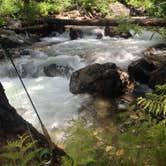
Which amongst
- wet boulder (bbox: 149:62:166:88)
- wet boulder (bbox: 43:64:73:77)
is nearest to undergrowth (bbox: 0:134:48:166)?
wet boulder (bbox: 149:62:166:88)

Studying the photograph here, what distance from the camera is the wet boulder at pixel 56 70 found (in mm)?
10719

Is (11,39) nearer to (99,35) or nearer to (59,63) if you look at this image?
(59,63)

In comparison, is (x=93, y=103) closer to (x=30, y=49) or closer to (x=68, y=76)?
A: (x=68, y=76)

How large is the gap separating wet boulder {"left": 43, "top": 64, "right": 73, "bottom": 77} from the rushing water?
0.16 meters

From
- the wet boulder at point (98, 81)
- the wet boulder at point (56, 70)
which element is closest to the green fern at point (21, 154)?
the wet boulder at point (98, 81)

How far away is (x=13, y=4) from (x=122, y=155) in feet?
53.7

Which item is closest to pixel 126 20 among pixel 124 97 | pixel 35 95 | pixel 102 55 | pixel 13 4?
pixel 124 97

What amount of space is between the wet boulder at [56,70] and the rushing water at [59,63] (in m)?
0.16

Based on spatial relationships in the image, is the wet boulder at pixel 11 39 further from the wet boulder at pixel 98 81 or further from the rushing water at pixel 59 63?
the wet boulder at pixel 98 81

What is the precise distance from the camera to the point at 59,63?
37.0ft

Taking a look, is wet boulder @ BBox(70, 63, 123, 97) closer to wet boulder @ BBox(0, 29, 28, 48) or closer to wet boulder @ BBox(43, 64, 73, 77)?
wet boulder @ BBox(43, 64, 73, 77)

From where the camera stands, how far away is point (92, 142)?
221cm

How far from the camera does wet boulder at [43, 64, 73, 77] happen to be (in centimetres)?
1072

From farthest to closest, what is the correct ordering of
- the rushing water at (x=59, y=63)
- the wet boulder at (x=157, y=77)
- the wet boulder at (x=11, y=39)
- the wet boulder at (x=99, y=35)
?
the wet boulder at (x=99, y=35), the wet boulder at (x=11, y=39), the wet boulder at (x=157, y=77), the rushing water at (x=59, y=63)
